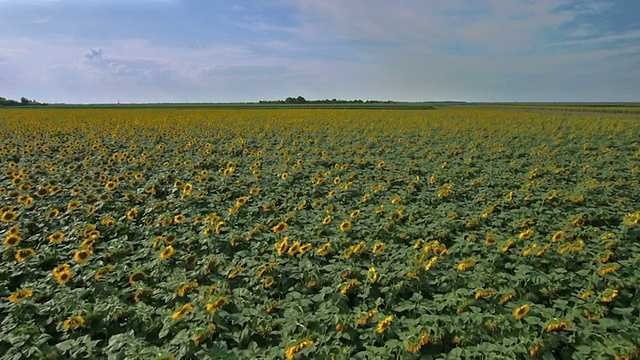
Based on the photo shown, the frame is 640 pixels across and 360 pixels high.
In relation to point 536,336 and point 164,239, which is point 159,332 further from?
point 536,336

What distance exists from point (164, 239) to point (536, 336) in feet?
12.2

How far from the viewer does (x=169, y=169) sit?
8.16 metres

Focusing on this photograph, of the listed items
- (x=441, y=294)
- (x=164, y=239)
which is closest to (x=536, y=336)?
(x=441, y=294)

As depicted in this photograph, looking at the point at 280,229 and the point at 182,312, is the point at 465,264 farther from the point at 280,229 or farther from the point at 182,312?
the point at 182,312

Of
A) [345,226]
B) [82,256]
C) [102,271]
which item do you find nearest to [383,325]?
[345,226]

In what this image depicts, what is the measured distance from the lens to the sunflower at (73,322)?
8.75 feet

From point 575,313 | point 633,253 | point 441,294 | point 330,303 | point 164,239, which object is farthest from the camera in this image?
point 164,239

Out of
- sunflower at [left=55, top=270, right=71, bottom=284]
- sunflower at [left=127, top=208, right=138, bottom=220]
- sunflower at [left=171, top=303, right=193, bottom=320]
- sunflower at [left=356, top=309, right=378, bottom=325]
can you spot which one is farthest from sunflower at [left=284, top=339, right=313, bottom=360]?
sunflower at [left=127, top=208, right=138, bottom=220]

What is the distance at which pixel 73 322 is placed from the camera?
8.81 feet

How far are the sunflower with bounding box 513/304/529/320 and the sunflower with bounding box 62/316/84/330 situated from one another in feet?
10.5

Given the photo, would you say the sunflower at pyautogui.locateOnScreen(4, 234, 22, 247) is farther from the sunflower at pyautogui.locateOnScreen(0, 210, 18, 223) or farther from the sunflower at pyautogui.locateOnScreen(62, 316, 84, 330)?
the sunflower at pyautogui.locateOnScreen(62, 316, 84, 330)

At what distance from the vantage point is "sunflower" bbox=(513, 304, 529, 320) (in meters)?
2.59

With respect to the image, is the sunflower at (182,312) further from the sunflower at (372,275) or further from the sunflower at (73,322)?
the sunflower at (372,275)

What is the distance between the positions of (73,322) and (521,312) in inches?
130
